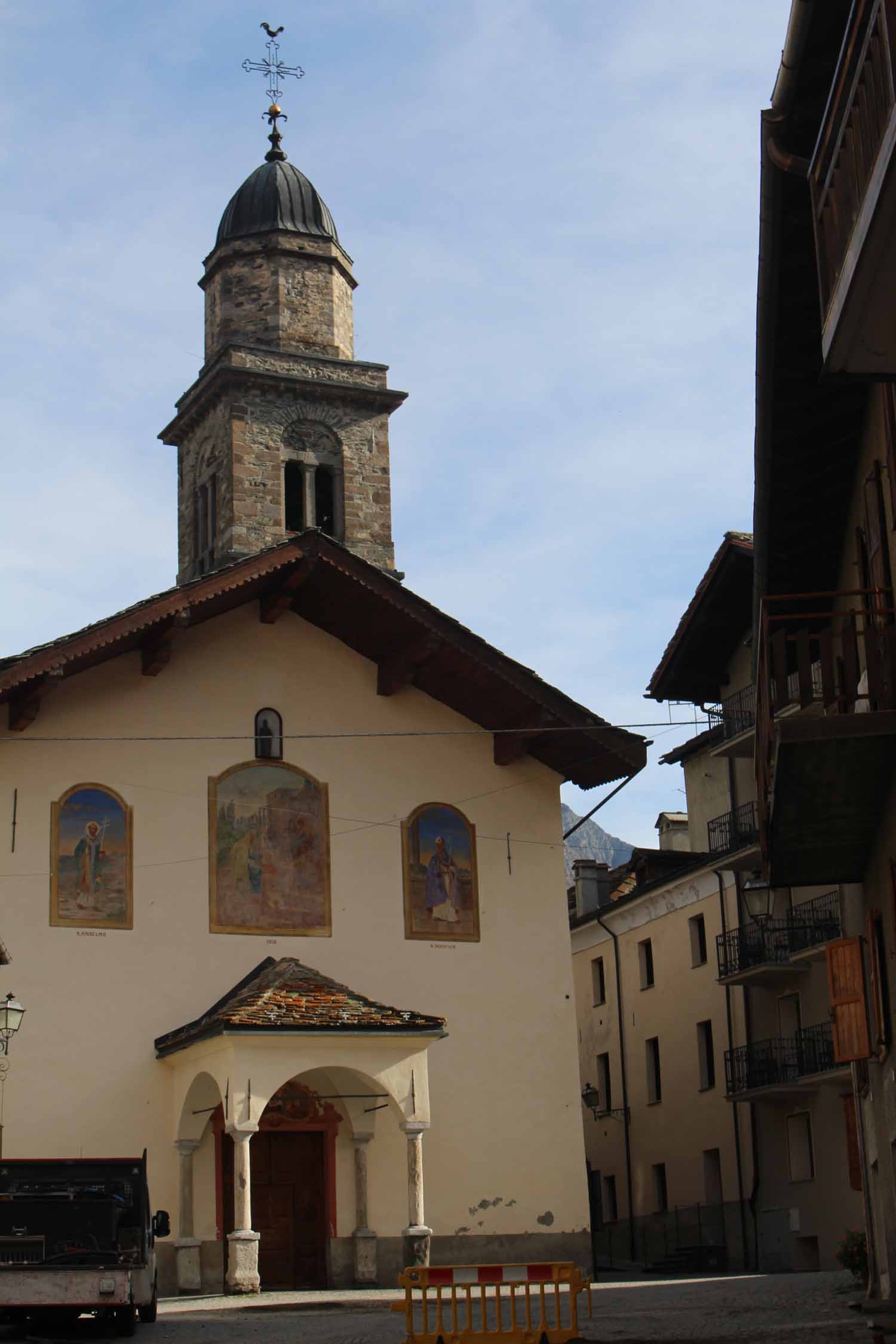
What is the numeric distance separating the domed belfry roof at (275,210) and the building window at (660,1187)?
62.0 feet

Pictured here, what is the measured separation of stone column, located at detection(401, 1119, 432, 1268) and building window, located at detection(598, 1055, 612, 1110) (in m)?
15.0

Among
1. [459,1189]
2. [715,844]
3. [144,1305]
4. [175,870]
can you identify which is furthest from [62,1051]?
[715,844]

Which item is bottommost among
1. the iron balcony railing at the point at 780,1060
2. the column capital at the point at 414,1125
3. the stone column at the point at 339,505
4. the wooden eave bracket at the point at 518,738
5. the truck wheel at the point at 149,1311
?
the truck wheel at the point at 149,1311

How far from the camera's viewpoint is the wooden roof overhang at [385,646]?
24906mm

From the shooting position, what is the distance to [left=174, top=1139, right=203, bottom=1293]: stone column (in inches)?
918

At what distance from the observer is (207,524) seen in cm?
3472

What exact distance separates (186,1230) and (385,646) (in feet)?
28.4

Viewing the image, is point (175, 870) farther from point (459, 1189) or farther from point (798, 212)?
point (798, 212)

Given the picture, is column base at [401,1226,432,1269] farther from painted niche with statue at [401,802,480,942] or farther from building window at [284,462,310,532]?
building window at [284,462,310,532]

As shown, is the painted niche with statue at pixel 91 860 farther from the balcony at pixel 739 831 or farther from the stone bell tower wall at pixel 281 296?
the stone bell tower wall at pixel 281 296

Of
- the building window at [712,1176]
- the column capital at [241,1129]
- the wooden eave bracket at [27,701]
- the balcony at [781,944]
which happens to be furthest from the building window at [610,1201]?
the wooden eave bracket at [27,701]

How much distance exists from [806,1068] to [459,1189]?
786 centimetres

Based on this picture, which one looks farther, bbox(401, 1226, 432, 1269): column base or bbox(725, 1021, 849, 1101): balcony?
bbox(725, 1021, 849, 1101): balcony

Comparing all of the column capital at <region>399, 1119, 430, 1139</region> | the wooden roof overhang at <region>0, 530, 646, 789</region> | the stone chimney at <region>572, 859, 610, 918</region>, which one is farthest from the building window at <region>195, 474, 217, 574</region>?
the column capital at <region>399, 1119, 430, 1139</region>
